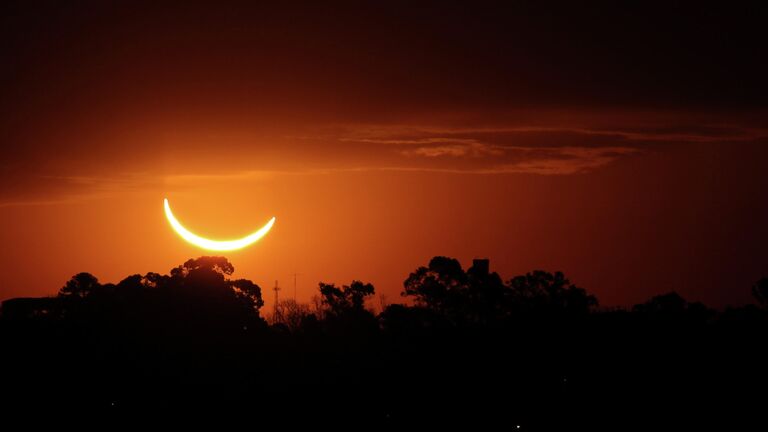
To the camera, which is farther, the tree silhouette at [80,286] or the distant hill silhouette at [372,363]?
the tree silhouette at [80,286]

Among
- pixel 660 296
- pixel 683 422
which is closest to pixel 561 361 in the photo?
pixel 683 422

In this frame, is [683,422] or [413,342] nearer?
[683,422]

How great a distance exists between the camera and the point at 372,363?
2628 inches

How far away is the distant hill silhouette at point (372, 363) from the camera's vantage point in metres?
60.1

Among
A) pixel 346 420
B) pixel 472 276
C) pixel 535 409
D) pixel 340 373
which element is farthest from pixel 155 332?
pixel 472 276

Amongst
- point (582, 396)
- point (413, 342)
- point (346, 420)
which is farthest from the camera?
point (413, 342)

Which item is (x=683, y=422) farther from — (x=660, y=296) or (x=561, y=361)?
(x=660, y=296)

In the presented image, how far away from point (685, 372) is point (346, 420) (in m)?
20.5

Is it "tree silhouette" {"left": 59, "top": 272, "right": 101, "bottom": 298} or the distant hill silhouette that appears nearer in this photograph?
the distant hill silhouette

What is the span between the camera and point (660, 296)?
102750mm

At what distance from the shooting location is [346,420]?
5853cm

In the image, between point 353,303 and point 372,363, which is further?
point 353,303

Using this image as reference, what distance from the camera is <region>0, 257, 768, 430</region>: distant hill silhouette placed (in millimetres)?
60125

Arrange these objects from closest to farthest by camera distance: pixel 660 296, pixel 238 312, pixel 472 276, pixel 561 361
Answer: pixel 561 361
pixel 238 312
pixel 472 276
pixel 660 296
